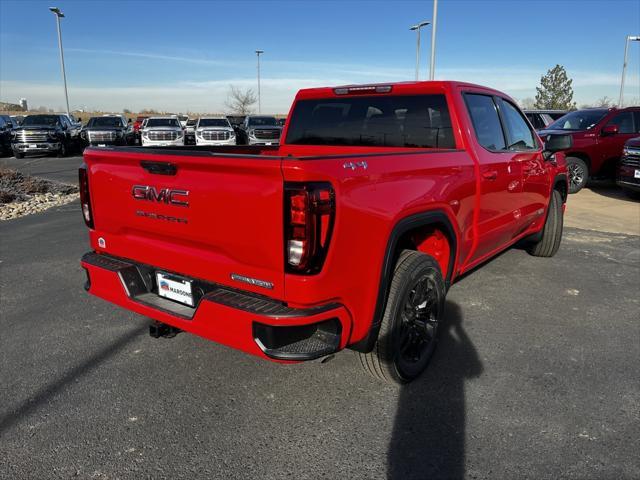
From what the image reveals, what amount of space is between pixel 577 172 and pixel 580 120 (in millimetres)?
1353

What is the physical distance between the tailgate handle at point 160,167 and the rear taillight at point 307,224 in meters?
0.77

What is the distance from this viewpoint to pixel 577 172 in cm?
1184

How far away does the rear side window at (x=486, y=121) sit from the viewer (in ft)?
12.9

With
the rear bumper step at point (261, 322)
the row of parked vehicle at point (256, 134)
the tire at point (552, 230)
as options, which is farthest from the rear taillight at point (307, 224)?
the row of parked vehicle at point (256, 134)

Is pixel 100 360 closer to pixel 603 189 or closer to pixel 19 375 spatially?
pixel 19 375

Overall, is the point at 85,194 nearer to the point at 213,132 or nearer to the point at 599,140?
the point at 599,140

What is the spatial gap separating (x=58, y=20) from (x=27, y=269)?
34625mm

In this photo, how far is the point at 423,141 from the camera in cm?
388

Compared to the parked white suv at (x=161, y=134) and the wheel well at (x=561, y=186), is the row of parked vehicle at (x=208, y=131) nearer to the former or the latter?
the parked white suv at (x=161, y=134)

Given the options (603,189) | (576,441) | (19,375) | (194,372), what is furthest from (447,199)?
(603,189)

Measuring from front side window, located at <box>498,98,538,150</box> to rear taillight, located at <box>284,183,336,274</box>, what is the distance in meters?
2.80

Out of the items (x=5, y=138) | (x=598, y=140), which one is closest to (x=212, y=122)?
A: (x=5, y=138)

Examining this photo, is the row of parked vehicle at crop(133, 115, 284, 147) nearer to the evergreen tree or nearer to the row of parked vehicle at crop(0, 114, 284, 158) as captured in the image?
the row of parked vehicle at crop(0, 114, 284, 158)

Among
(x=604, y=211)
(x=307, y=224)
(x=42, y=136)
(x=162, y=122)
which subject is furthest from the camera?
(x=162, y=122)
